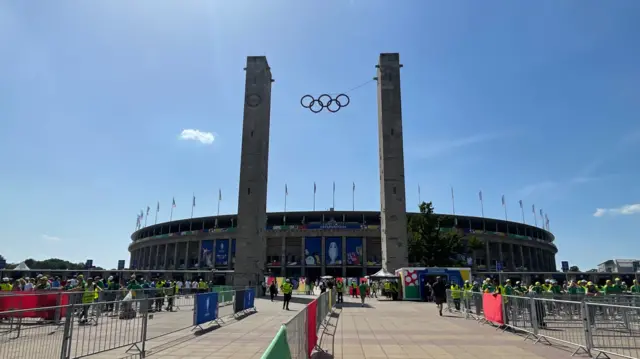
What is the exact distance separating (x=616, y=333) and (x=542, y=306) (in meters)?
2.63

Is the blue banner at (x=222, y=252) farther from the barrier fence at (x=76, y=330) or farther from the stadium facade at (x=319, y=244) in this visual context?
the barrier fence at (x=76, y=330)

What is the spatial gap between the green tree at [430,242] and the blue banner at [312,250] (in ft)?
91.5

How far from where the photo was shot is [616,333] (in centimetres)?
993

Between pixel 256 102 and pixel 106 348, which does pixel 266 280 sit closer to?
pixel 256 102

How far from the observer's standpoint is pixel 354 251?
81.4 meters

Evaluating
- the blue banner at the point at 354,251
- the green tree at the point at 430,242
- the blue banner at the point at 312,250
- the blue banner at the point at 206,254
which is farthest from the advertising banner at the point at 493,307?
the blue banner at the point at 206,254

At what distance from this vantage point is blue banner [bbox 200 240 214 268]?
3484 inches

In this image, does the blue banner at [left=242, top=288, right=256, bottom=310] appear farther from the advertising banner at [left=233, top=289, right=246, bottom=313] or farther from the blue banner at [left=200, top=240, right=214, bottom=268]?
the blue banner at [left=200, top=240, right=214, bottom=268]

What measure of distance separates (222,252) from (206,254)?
16.2 feet

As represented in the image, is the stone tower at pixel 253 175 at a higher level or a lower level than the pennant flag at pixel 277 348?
higher

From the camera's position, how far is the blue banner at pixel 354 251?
8100 centimetres

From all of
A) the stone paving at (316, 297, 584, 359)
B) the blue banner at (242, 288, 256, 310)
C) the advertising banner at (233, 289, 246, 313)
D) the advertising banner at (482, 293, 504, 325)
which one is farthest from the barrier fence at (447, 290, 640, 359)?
the blue banner at (242, 288, 256, 310)

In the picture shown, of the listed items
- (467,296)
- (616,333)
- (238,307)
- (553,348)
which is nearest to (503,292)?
(467,296)

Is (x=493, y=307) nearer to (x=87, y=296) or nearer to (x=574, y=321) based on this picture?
(x=574, y=321)
